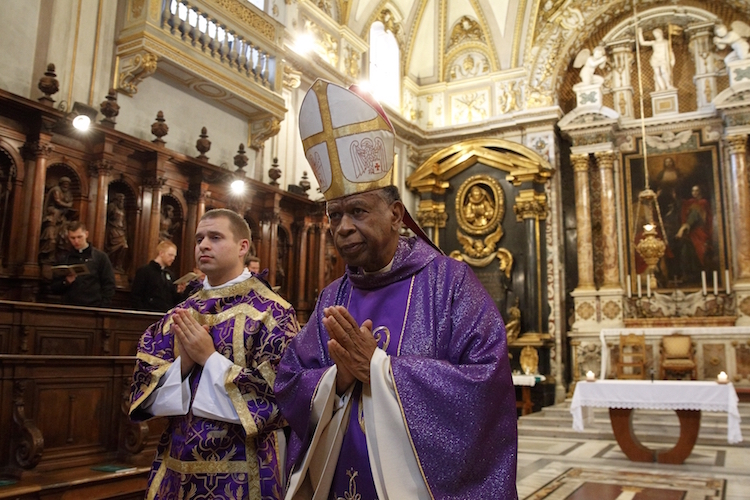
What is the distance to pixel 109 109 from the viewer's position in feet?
24.7

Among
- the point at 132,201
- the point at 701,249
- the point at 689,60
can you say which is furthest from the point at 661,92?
the point at 132,201

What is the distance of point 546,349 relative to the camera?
1333 cm

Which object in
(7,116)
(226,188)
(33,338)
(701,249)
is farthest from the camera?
(701,249)

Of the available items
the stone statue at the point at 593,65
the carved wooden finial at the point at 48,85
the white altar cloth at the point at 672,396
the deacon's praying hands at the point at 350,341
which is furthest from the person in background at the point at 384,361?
the stone statue at the point at 593,65

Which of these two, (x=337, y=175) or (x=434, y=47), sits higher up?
(x=434, y=47)

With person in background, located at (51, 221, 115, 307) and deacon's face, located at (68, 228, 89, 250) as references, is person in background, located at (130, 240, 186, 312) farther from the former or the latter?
deacon's face, located at (68, 228, 89, 250)

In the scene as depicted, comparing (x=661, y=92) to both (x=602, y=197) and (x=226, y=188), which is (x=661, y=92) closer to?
(x=602, y=197)

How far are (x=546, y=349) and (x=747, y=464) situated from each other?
623 centimetres

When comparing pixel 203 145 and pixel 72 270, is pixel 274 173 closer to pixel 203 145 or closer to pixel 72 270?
pixel 203 145

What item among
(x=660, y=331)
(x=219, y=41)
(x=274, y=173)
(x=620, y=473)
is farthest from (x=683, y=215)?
(x=219, y=41)

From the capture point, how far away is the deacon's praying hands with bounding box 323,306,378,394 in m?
1.83

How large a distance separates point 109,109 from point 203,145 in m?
1.51

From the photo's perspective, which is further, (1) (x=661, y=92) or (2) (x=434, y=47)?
(2) (x=434, y=47)

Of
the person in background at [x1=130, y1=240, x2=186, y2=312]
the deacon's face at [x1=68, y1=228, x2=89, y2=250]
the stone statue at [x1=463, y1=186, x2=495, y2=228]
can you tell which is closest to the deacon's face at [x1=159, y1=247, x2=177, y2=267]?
the person in background at [x1=130, y1=240, x2=186, y2=312]
